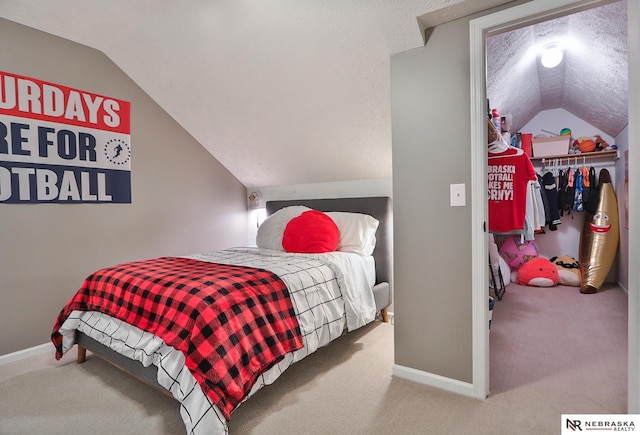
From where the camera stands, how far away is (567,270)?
433 centimetres

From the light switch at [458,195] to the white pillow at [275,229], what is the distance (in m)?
1.57

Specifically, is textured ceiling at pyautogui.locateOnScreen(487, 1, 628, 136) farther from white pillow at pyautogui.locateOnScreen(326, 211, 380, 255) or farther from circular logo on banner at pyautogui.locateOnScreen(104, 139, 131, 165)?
circular logo on banner at pyautogui.locateOnScreen(104, 139, 131, 165)


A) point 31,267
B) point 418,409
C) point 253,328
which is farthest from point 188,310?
point 31,267

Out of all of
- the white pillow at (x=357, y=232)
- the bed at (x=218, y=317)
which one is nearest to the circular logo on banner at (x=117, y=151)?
the bed at (x=218, y=317)

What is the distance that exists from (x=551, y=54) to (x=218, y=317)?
3409mm

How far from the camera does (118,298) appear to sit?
209cm

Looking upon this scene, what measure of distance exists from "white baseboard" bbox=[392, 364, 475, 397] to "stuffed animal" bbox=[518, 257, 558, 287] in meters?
3.01

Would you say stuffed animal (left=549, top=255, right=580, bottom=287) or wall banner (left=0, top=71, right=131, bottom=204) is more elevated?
wall banner (left=0, top=71, right=131, bottom=204)

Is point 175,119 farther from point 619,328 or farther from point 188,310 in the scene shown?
point 619,328

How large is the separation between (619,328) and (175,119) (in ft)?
14.4

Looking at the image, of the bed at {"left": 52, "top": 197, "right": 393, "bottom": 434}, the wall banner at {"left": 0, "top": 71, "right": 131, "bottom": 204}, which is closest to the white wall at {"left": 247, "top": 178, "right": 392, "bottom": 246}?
the bed at {"left": 52, "top": 197, "right": 393, "bottom": 434}

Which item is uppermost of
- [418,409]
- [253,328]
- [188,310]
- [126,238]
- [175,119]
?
[175,119]

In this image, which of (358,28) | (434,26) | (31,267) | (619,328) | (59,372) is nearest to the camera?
(434,26)

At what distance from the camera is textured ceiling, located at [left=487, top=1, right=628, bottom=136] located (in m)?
2.52
